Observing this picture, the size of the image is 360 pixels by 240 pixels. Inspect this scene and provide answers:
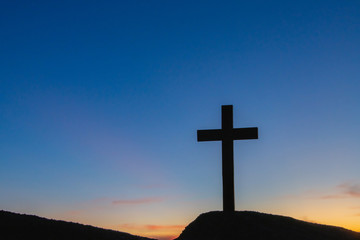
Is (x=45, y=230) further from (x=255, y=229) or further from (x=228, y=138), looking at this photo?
(x=228, y=138)

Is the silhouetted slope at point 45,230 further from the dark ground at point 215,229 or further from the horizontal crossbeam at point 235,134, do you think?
the horizontal crossbeam at point 235,134

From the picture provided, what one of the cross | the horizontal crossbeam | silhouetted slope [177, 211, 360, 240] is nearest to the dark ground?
silhouetted slope [177, 211, 360, 240]

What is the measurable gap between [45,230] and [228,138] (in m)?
7.57

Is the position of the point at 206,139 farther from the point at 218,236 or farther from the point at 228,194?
the point at 218,236

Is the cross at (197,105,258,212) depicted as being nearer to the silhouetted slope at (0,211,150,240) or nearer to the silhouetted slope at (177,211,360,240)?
the silhouetted slope at (177,211,360,240)

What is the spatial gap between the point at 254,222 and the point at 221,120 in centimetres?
423

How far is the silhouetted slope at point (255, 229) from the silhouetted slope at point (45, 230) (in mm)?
2320

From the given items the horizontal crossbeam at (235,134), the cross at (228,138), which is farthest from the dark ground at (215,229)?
the horizontal crossbeam at (235,134)

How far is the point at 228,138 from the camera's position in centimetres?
1579

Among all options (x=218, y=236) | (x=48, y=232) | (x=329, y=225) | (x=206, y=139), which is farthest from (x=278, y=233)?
(x=48, y=232)

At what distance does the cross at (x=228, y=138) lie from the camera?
15320mm

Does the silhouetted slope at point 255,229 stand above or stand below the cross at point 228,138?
below

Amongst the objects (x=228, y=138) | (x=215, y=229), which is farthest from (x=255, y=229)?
(x=228, y=138)

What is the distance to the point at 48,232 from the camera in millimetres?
12805
